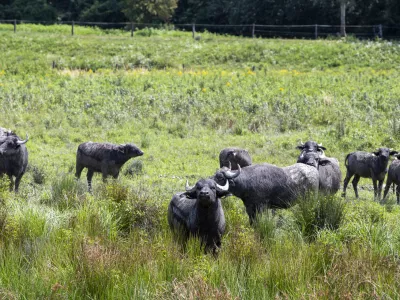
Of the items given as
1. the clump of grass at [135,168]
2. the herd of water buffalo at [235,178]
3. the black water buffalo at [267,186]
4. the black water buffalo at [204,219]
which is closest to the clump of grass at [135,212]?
the herd of water buffalo at [235,178]

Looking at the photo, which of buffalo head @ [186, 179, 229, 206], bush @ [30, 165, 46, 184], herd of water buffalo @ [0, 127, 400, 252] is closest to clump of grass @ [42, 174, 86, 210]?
herd of water buffalo @ [0, 127, 400, 252]

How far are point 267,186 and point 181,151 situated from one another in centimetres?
847

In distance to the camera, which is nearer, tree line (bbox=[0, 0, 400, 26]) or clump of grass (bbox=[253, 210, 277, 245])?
clump of grass (bbox=[253, 210, 277, 245])

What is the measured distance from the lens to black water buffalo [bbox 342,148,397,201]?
51.3 ft

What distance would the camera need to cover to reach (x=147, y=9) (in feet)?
194

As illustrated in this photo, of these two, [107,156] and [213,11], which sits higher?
[213,11]

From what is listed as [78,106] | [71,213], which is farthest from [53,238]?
[78,106]

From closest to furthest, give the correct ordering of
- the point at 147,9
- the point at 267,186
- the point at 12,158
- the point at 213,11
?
the point at 267,186
the point at 12,158
the point at 147,9
the point at 213,11

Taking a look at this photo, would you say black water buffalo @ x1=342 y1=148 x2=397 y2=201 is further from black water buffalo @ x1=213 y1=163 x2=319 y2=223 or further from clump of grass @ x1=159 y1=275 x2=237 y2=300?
clump of grass @ x1=159 y1=275 x2=237 y2=300

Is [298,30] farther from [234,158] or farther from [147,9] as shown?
[234,158]

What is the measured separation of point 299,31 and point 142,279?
162 feet

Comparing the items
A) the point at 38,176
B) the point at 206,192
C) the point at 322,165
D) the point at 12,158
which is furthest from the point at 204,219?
the point at 38,176

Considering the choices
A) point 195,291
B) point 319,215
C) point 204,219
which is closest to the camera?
point 195,291

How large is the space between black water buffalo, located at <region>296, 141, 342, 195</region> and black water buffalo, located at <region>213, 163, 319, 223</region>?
1.14 meters
